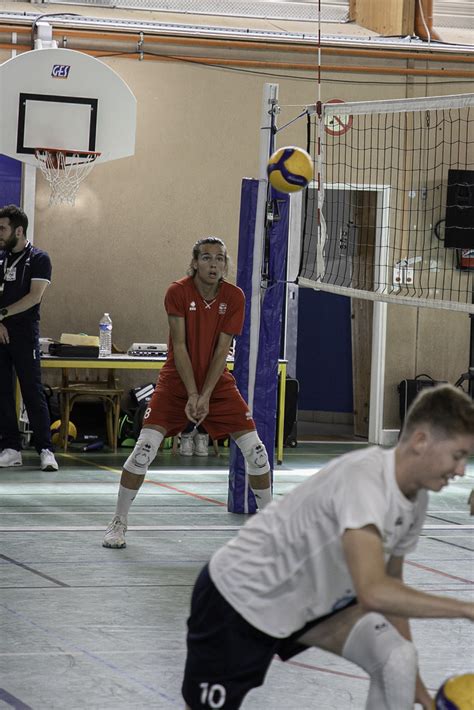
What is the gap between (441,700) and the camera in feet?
9.84

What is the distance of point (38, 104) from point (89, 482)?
3.67 metres

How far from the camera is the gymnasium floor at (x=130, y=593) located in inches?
166

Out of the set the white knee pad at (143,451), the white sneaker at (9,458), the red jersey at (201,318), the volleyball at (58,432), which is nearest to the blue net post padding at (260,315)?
the red jersey at (201,318)

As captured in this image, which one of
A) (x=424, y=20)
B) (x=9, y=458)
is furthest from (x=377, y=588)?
(x=424, y=20)

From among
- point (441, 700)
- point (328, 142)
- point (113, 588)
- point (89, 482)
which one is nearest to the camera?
point (441, 700)

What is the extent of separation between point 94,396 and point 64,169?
2298 mm

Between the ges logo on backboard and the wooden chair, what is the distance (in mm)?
2786

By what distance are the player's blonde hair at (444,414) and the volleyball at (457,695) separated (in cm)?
67

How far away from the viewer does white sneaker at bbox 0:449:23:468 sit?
10078 millimetres

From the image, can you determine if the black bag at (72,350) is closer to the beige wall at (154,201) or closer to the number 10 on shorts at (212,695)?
the beige wall at (154,201)

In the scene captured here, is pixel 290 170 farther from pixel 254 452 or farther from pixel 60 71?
pixel 60 71

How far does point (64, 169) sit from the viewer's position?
439 inches

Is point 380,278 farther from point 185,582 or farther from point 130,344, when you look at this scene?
point 185,582

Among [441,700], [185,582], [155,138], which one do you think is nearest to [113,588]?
[185,582]
